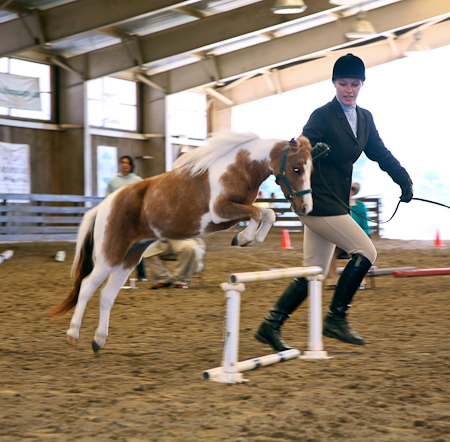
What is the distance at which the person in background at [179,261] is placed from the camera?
693 cm

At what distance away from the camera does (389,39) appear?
18109 millimetres

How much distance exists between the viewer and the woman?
3.46m

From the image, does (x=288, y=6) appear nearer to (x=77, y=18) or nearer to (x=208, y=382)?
(x=77, y=18)

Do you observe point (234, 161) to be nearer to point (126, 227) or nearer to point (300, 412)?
point (126, 227)

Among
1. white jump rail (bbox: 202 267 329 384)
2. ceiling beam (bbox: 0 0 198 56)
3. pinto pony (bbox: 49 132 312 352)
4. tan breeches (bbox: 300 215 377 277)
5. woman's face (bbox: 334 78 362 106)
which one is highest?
ceiling beam (bbox: 0 0 198 56)

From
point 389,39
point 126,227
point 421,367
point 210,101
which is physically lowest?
point 421,367

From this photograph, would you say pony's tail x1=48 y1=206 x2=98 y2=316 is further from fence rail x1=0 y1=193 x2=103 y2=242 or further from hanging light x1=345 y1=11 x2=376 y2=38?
hanging light x1=345 y1=11 x2=376 y2=38

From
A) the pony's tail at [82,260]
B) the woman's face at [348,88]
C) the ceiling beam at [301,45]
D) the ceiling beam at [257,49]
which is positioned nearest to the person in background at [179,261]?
the pony's tail at [82,260]

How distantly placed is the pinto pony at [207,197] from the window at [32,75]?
40.9ft

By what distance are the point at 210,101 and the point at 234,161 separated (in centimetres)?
1764

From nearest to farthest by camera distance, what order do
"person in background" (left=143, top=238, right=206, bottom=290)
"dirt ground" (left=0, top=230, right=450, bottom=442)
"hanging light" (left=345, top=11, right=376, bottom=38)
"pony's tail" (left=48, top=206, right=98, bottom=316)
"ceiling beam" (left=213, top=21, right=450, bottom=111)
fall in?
"dirt ground" (left=0, top=230, right=450, bottom=442), "pony's tail" (left=48, top=206, right=98, bottom=316), "person in background" (left=143, top=238, right=206, bottom=290), "hanging light" (left=345, top=11, right=376, bottom=38), "ceiling beam" (left=213, top=21, right=450, bottom=111)

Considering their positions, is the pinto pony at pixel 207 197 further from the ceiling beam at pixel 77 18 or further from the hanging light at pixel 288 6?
the hanging light at pixel 288 6

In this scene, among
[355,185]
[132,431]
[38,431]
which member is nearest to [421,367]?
[132,431]

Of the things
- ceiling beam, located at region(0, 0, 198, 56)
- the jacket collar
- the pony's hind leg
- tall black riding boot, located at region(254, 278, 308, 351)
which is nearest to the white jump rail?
tall black riding boot, located at region(254, 278, 308, 351)
